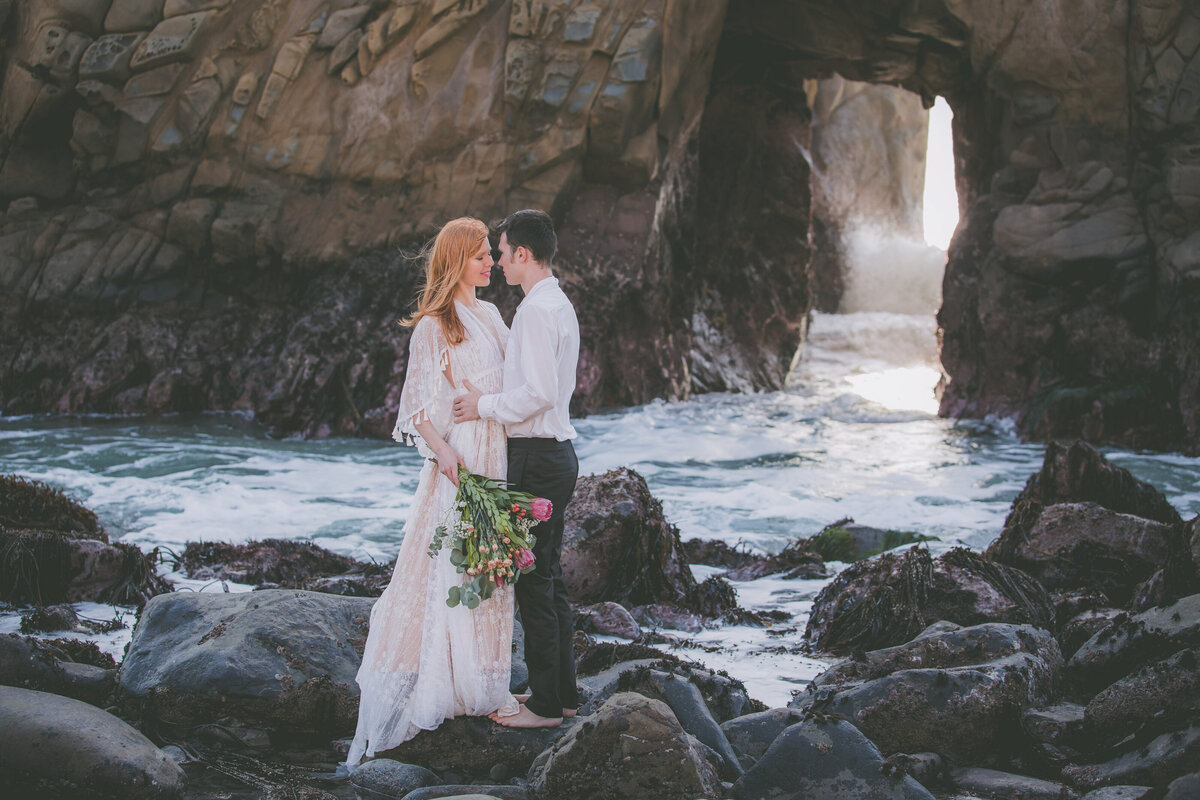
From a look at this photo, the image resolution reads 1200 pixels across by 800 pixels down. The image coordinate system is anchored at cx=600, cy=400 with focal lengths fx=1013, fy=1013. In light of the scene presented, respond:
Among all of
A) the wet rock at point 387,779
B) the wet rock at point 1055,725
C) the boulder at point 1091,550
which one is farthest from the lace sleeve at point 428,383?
the boulder at point 1091,550

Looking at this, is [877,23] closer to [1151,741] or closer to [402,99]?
[402,99]

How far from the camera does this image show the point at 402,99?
49.7ft

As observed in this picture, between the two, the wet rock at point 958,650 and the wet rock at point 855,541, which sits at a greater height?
the wet rock at point 958,650

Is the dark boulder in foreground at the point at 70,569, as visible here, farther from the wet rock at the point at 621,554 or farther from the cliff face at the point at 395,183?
the cliff face at the point at 395,183

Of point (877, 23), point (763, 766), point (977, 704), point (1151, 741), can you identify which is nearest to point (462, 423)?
point (763, 766)

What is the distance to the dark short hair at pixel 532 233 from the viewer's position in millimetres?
3822

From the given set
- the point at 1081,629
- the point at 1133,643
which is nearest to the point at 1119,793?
the point at 1133,643

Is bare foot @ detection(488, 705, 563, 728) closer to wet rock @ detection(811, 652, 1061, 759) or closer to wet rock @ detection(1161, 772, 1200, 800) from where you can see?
wet rock @ detection(811, 652, 1061, 759)

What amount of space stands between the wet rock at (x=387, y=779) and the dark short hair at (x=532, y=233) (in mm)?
1898

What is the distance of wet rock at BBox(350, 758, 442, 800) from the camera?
3451mm

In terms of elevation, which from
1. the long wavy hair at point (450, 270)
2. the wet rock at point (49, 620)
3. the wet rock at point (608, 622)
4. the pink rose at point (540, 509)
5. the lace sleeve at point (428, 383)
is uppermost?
the long wavy hair at point (450, 270)

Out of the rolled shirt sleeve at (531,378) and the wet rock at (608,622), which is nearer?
the rolled shirt sleeve at (531,378)

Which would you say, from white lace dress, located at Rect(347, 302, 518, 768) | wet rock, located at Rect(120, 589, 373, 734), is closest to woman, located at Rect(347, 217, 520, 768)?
white lace dress, located at Rect(347, 302, 518, 768)

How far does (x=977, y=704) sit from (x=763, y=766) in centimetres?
105
